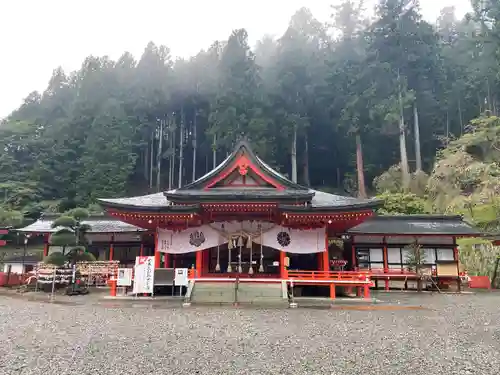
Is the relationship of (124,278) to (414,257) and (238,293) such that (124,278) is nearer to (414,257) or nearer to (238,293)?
(238,293)

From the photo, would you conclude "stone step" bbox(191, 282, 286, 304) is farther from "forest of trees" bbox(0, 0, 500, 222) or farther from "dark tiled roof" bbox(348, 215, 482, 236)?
"forest of trees" bbox(0, 0, 500, 222)

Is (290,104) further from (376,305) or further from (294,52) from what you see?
(376,305)

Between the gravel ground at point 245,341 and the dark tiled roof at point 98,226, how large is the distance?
921 centimetres

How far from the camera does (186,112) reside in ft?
169

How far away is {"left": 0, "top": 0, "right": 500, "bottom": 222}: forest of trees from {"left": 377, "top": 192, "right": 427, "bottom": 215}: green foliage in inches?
166

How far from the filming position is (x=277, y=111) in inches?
1731

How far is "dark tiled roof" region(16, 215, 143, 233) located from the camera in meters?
20.7

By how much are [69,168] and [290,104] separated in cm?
2640

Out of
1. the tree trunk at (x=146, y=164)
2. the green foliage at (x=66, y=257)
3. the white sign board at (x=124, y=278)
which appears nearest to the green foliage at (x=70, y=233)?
the green foliage at (x=66, y=257)

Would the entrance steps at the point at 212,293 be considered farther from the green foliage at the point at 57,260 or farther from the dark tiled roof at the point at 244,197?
the green foliage at the point at 57,260

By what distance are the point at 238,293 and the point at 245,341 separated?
20.9 feet

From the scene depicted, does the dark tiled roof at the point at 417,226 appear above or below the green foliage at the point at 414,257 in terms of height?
above

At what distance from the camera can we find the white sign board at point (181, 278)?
46.0 ft

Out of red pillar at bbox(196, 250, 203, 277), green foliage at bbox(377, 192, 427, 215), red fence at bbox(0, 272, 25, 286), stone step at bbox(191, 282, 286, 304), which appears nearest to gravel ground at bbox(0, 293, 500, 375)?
stone step at bbox(191, 282, 286, 304)
